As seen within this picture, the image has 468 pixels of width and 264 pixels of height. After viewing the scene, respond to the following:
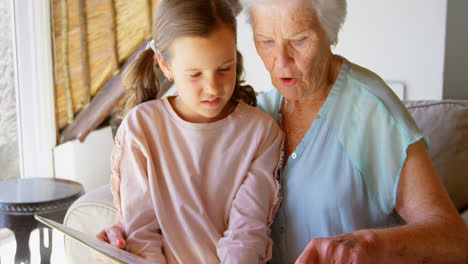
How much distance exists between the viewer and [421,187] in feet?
4.14

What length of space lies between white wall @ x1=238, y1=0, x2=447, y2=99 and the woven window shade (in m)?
1.54

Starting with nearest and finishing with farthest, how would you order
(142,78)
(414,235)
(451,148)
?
(414,235)
(142,78)
(451,148)

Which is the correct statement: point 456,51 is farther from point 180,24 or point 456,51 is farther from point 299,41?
point 180,24

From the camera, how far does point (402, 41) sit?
330 cm

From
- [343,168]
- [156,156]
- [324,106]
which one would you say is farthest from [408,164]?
[156,156]

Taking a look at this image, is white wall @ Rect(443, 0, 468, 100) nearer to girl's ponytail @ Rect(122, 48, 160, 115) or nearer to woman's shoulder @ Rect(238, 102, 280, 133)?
woman's shoulder @ Rect(238, 102, 280, 133)

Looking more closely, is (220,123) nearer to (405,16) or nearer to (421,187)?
(421,187)

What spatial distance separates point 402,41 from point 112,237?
2.67 m

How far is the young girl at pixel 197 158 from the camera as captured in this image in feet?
4.19

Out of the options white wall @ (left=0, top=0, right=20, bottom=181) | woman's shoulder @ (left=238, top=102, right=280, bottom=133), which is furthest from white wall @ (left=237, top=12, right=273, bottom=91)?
woman's shoulder @ (left=238, top=102, right=280, bottom=133)

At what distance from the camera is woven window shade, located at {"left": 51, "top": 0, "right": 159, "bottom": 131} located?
3152mm

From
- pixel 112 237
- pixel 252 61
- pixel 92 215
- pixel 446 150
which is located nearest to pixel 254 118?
pixel 112 237

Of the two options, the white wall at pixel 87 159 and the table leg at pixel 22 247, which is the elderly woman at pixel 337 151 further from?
the white wall at pixel 87 159

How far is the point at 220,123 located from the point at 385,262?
603 millimetres
